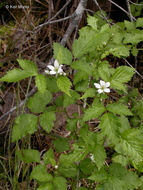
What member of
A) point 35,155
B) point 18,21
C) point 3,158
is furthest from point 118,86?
point 18,21

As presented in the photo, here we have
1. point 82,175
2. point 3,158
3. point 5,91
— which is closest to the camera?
point 82,175

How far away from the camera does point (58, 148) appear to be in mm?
1897

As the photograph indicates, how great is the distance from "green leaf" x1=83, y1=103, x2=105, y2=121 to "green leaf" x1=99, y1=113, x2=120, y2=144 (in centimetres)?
5

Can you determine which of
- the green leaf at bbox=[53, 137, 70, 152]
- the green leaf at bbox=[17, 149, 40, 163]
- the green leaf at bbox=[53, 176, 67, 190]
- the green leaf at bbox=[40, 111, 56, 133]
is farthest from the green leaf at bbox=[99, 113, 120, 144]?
the green leaf at bbox=[17, 149, 40, 163]

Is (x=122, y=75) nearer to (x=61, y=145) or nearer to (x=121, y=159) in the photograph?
(x=121, y=159)

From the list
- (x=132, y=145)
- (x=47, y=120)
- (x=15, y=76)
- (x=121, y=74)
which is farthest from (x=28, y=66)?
(x=132, y=145)

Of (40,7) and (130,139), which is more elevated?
(40,7)

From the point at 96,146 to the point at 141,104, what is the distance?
2.75ft

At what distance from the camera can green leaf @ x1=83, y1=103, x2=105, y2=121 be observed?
1.26 meters

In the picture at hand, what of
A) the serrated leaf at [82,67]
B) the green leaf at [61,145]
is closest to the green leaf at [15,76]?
the serrated leaf at [82,67]

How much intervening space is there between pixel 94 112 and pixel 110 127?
0.49 feet

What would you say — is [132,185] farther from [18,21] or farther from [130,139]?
[18,21]

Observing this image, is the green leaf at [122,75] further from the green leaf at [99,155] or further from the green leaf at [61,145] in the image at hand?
the green leaf at [61,145]

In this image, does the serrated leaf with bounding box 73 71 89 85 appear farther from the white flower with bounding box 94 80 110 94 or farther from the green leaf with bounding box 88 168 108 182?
the green leaf with bounding box 88 168 108 182
